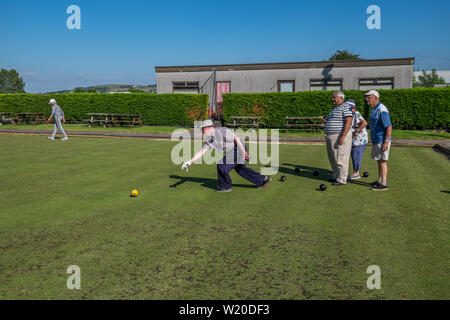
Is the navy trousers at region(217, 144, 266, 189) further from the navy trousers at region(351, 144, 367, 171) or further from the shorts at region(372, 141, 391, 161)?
the navy trousers at region(351, 144, 367, 171)

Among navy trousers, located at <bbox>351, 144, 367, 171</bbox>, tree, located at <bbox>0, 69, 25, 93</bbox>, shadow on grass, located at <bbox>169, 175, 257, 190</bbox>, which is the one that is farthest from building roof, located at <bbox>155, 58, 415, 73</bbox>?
tree, located at <bbox>0, 69, 25, 93</bbox>

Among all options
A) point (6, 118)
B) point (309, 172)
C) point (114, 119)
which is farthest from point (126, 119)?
point (309, 172)

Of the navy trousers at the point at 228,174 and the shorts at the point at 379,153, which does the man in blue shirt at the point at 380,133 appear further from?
the navy trousers at the point at 228,174

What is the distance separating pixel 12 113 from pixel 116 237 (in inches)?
1076

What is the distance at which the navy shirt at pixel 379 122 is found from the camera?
763 centimetres

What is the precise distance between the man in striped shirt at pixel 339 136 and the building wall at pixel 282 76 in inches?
759

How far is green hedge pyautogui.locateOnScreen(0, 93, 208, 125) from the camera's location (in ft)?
85.0

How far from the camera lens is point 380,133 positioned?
308 inches

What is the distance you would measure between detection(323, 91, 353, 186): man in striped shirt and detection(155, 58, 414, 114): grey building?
19229mm

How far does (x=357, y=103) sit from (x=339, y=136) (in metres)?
15.3

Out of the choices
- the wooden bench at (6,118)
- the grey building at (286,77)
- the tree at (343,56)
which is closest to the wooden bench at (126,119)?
the grey building at (286,77)

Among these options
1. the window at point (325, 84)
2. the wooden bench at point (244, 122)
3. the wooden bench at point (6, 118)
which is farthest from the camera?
A: the wooden bench at point (6, 118)

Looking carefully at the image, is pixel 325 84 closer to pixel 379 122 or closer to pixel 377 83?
pixel 377 83
